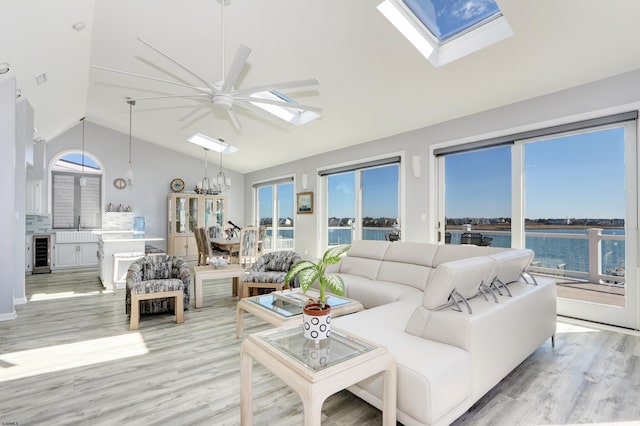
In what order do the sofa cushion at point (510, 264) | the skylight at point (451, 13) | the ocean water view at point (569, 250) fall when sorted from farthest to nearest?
the ocean water view at point (569, 250) < the skylight at point (451, 13) < the sofa cushion at point (510, 264)

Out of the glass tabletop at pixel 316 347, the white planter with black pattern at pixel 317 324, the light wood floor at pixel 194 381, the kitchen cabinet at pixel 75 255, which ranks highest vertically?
the white planter with black pattern at pixel 317 324

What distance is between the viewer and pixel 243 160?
8.58m

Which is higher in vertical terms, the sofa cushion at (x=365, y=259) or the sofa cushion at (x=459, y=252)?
the sofa cushion at (x=459, y=252)

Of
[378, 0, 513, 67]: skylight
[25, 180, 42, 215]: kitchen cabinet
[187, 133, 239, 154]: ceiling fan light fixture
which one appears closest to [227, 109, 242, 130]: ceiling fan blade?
[378, 0, 513, 67]: skylight

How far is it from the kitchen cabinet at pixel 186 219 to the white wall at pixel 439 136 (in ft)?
9.55

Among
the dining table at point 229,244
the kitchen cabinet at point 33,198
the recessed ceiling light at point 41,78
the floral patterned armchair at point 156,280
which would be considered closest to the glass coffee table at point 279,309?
the floral patterned armchair at point 156,280

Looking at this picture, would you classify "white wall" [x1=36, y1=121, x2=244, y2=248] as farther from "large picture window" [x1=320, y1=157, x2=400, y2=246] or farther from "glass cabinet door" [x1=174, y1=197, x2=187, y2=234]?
"large picture window" [x1=320, y1=157, x2=400, y2=246]

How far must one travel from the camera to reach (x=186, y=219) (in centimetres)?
864

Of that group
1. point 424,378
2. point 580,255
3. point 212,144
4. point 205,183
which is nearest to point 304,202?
point 205,183

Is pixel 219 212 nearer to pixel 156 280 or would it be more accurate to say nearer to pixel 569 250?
pixel 156 280

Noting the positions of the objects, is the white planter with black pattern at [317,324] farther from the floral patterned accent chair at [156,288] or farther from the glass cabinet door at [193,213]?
the glass cabinet door at [193,213]

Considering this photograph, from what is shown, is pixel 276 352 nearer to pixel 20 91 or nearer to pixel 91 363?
pixel 91 363

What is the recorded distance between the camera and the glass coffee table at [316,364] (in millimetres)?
1333

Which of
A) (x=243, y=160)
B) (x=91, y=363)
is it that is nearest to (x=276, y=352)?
(x=91, y=363)
